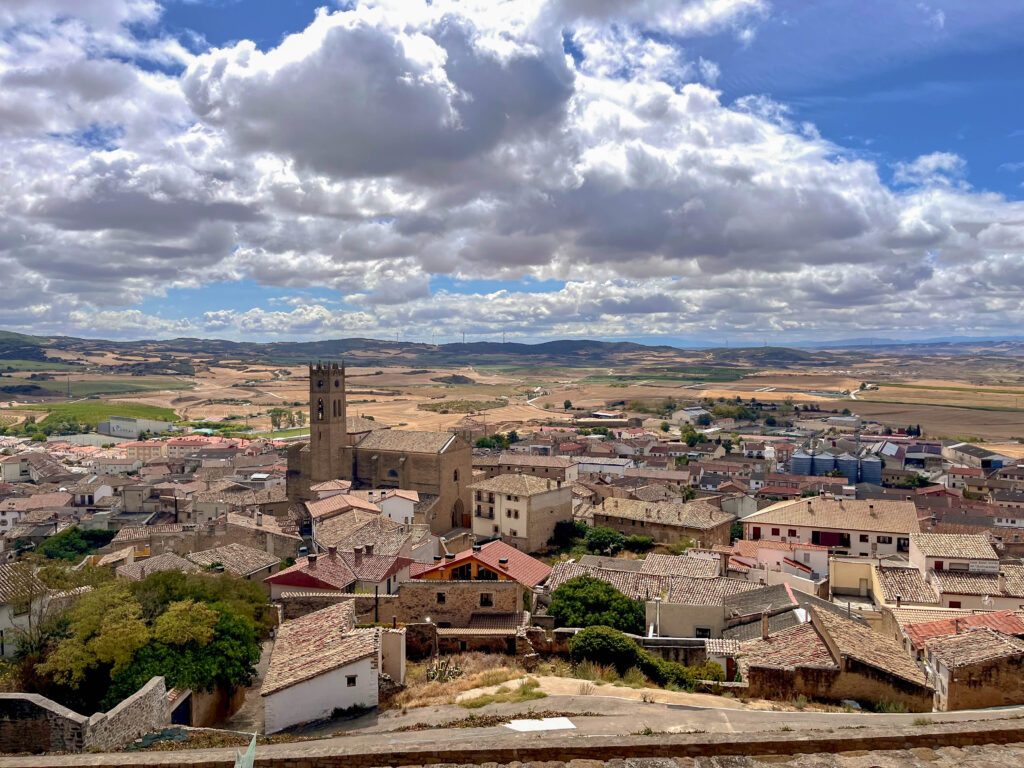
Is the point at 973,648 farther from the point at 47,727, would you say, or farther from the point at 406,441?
the point at 406,441

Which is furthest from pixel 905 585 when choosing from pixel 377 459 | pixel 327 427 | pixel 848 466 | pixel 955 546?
pixel 848 466

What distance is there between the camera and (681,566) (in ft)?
117

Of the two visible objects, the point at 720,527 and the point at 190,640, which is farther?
the point at 720,527

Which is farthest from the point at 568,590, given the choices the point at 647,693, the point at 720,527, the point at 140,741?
the point at 720,527

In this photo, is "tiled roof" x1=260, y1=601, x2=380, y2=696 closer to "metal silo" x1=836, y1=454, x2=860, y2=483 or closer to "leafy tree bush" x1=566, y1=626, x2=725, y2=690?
"leafy tree bush" x1=566, y1=626, x2=725, y2=690

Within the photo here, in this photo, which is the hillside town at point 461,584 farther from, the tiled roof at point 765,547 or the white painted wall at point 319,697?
the tiled roof at point 765,547

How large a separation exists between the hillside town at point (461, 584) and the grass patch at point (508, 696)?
303cm

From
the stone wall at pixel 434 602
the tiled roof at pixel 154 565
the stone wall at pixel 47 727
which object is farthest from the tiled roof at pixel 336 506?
the stone wall at pixel 47 727

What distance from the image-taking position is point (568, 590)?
1131 inches

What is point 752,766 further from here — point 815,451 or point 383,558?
point 815,451

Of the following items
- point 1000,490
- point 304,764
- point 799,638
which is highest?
point 304,764

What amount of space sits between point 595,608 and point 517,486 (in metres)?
22.6

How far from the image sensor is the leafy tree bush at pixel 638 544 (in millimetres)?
50188

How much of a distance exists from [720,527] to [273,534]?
29313mm
